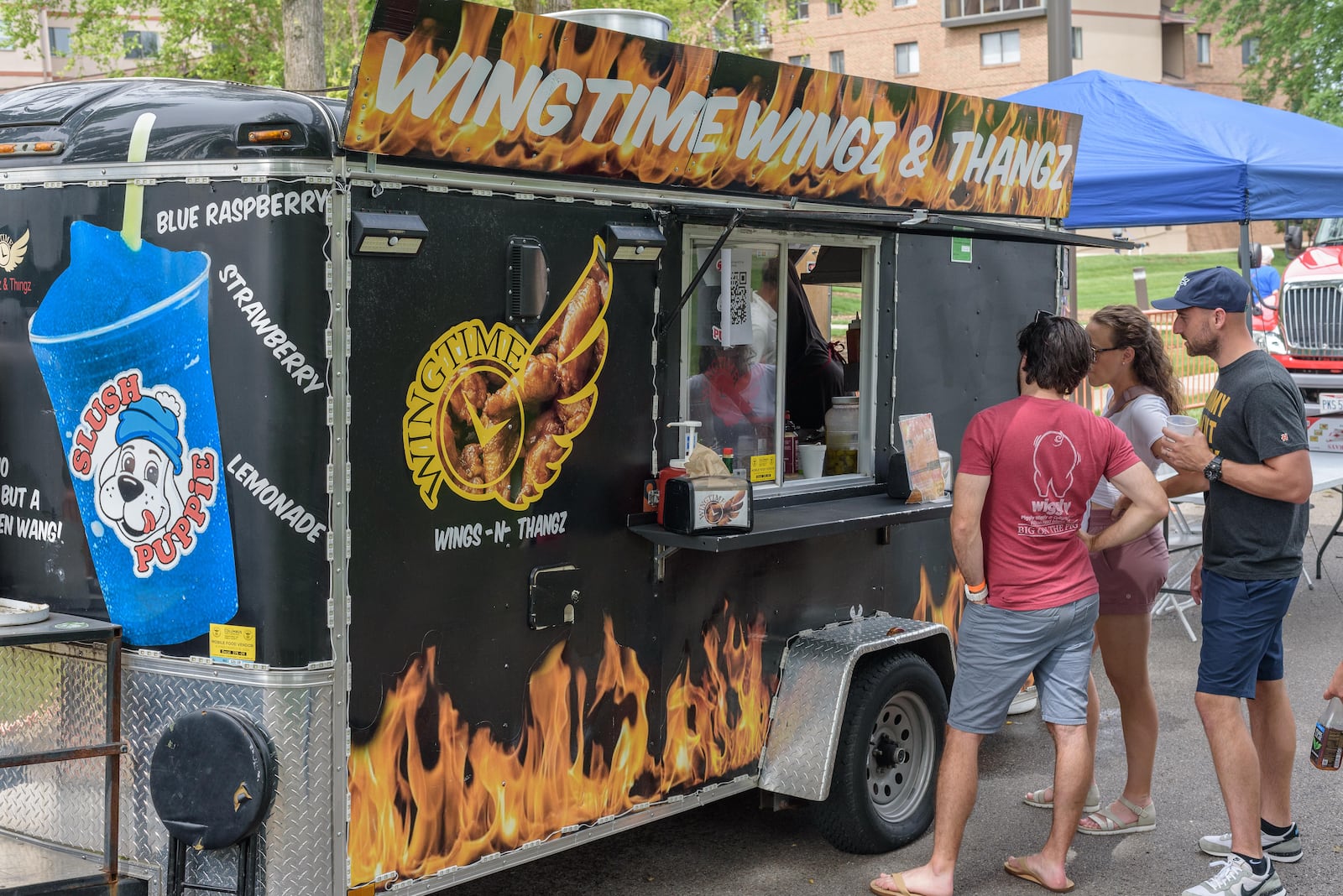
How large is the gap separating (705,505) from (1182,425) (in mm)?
1875

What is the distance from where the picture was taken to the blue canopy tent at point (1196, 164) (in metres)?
8.47

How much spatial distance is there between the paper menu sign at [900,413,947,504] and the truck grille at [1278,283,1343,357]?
11.6 meters

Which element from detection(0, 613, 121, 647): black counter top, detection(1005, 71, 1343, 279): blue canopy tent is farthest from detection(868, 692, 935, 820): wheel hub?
detection(1005, 71, 1343, 279): blue canopy tent

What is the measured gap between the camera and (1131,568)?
5.01m

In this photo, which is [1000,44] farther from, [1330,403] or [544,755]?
[544,755]

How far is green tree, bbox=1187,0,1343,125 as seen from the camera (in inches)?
1074

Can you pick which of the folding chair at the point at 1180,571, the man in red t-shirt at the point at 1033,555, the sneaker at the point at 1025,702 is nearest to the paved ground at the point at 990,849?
the sneaker at the point at 1025,702

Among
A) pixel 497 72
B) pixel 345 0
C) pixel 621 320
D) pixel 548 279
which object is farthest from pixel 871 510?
pixel 345 0

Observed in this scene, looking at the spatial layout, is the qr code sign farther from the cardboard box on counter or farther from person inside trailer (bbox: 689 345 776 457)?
the cardboard box on counter

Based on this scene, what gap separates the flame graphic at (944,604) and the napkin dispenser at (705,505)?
1.50m

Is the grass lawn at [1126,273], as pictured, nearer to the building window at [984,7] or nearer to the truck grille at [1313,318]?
the building window at [984,7]

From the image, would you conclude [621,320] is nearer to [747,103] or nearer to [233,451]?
[747,103]

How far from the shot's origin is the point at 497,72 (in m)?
3.64

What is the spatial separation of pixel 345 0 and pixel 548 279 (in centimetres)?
2011
